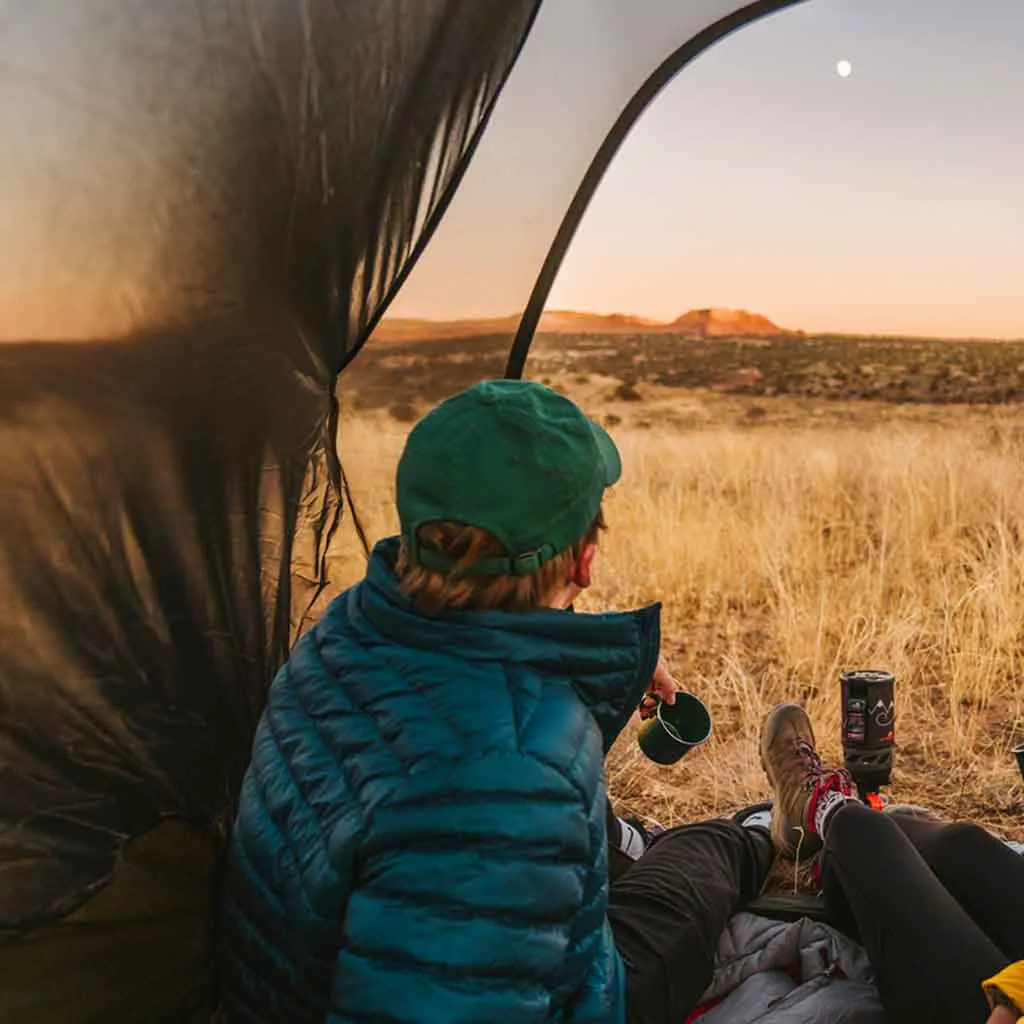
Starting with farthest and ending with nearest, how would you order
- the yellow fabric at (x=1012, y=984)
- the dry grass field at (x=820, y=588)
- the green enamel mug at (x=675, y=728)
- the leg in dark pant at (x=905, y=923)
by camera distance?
the dry grass field at (x=820, y=588)
the green enamel mug at (x=675, y=728)
the leg in dark pant at (x=905, y=923)
the yellow fabric at (x=1012, y=984)

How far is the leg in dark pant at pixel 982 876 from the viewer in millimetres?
1829

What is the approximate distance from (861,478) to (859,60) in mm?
17022

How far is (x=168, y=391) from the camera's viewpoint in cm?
148

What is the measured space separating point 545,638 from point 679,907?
2.71ft

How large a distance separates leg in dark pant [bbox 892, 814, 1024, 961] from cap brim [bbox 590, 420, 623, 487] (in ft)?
3.43

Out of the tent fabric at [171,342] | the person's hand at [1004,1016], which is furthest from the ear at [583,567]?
the person's hand at [1004,1016]

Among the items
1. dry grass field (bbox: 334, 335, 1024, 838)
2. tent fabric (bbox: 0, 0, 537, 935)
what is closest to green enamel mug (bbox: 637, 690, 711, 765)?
dry grass field (bbox: 334, 335, 1024, 838)

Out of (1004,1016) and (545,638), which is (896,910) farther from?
(545,638)

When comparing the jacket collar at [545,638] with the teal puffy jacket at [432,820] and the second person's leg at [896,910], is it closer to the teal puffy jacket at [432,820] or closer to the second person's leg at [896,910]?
the teal puffy jacket at [432,820]

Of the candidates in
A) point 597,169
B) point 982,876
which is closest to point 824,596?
point 597,169

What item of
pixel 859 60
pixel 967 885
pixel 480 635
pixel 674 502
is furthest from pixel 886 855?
pixel 859 60

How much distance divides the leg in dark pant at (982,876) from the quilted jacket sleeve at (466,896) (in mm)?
1047

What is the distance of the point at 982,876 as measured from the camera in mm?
1894

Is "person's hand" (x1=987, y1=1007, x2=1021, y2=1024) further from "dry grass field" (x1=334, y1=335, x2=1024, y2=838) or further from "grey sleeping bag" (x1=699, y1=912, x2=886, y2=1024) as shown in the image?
"dry grass field" (x1=334, y1=335, x2=1024, y2=838)
